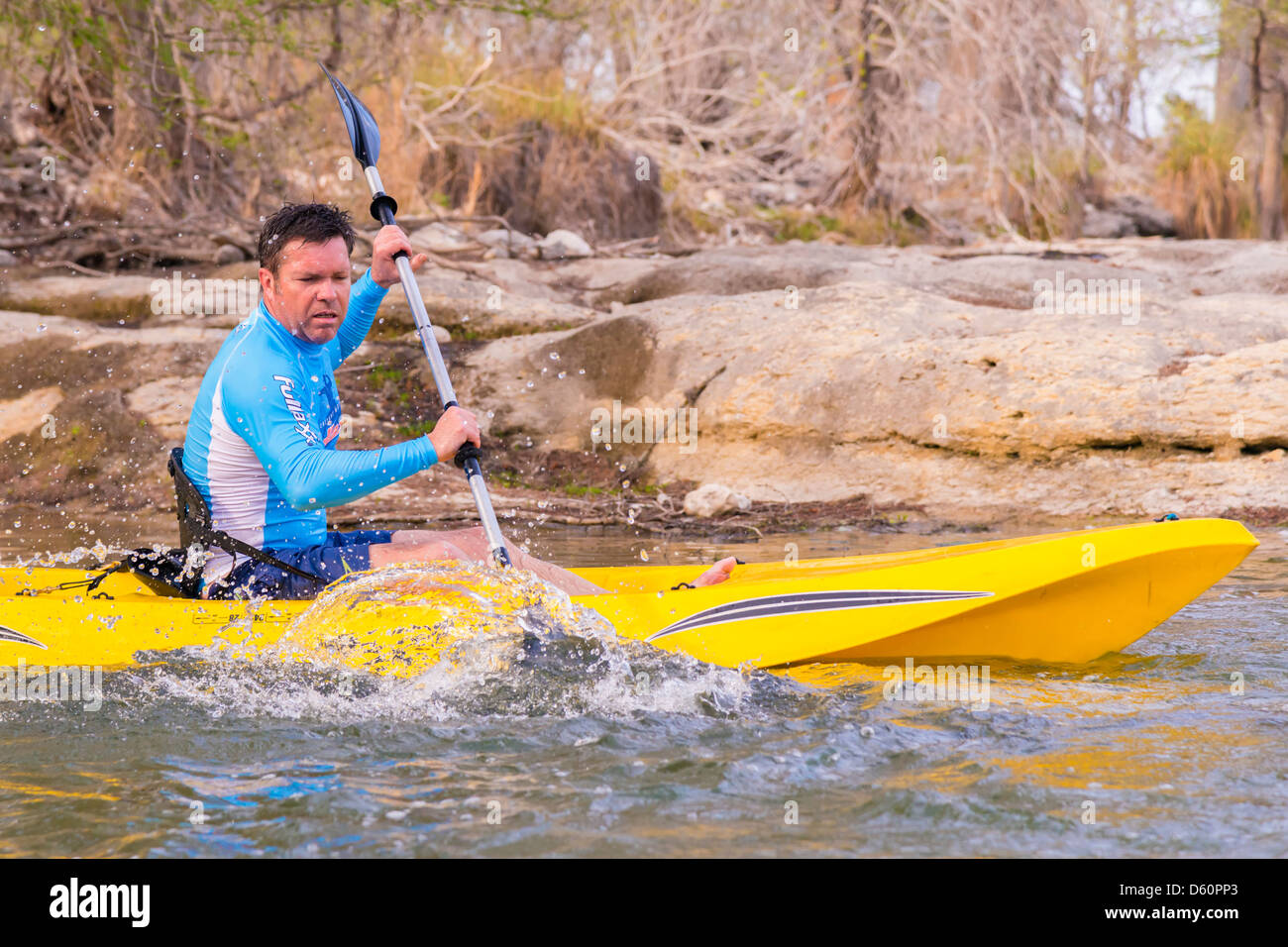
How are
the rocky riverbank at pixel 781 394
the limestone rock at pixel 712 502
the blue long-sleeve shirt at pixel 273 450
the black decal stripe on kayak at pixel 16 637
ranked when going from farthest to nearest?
the limestone rock at pixel 712 502 < the rocky riverbank at pixel 781 394 < the black decal stripe on kayak at pixel 16 637 < the blue long-sleeve shirt at pixel 273 450

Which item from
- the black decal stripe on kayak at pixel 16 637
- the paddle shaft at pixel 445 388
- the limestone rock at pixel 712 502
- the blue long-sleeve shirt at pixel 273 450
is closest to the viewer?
the blue long-sleeve shirt at pixel 273 450

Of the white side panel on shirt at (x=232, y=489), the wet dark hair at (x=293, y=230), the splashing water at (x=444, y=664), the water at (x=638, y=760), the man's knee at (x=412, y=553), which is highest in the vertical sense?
the wet dark hair at (x=293, y=230)

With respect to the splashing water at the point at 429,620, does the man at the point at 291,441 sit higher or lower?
higher

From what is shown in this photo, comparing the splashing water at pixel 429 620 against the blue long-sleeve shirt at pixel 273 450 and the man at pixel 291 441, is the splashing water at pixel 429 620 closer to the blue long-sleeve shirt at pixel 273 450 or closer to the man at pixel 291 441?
the man at pixel 291 441

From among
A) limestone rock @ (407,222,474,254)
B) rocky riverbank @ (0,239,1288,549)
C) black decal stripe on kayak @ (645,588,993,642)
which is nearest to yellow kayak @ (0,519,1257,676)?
black decal stripe on kayak @ (645,588,993,642)

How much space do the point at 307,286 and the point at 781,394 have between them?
397 centimetres

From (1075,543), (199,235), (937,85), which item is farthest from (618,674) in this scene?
(937,85)

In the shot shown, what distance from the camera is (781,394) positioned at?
23.0 ft

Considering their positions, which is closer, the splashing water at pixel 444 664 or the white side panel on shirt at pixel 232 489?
the splashing water at pixel 444 664

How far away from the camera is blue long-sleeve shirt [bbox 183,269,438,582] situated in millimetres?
3162

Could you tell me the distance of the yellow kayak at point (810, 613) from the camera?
3.36 metres

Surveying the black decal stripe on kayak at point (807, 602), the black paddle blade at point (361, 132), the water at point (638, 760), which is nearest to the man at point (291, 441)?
the water at point (638, 760)
